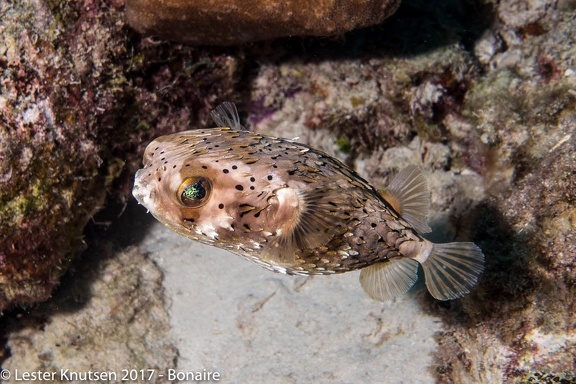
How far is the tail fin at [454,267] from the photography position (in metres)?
2.66

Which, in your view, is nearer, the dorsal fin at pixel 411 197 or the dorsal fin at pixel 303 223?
the dorsal fin at pixel 303 223

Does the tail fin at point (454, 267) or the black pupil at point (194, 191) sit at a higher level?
the black pupil at point (194, 191)

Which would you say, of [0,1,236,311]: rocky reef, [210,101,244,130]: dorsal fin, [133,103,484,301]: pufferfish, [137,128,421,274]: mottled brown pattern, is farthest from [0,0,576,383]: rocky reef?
[210,101,244,130]: dorsal fin

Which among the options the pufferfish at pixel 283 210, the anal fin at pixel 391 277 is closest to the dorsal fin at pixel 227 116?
the pufferfish at pixel 283 210

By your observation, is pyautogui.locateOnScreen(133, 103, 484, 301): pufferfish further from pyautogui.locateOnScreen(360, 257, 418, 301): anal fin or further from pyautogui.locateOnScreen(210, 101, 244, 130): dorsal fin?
pyautogui.locateOnScreen(210, 101, 244, 130): dorsal fin

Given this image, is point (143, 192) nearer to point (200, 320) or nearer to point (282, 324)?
point (282, 324)

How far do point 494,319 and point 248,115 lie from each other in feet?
11.2

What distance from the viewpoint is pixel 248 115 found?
521cm

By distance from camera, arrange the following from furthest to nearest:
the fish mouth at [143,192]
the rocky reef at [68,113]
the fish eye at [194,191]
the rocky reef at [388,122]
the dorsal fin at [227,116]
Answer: the rocky reef at [68,113] < the rocky reef at [388,122] < the dorsal fin at [227,116] < the fish mouth at [143,192] < the fish eye at [194,191]

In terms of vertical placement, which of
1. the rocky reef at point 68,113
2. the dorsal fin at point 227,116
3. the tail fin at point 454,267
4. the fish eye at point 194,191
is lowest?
the rocky reef at point 68,113

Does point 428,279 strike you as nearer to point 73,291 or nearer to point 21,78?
point 21,78

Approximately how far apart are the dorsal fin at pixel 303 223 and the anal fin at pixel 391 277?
596 mm

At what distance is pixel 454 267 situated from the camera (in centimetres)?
269

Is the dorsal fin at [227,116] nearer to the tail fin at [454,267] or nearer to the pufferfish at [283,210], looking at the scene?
the pufferfish at [283,210]
